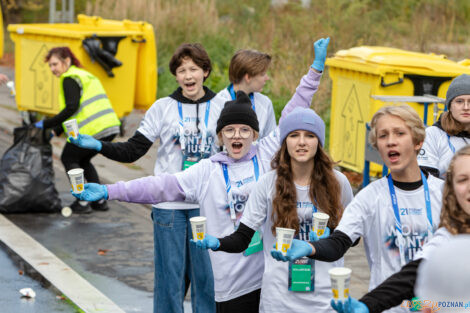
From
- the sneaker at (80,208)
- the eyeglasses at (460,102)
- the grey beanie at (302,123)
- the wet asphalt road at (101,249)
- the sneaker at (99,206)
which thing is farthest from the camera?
the sneaker at (99,206)

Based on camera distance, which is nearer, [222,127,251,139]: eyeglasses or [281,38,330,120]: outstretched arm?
[222,127,251,139]: eyeglasses

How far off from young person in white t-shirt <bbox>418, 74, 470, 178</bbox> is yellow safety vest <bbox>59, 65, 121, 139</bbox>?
477 cm

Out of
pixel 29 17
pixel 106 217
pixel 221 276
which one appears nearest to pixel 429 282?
pixel 221 276

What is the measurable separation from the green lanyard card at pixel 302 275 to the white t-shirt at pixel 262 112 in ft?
6.20

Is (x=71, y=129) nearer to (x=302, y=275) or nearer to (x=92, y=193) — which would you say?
(x=92, y=193)

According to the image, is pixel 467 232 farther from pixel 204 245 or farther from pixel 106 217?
pixel 106 217

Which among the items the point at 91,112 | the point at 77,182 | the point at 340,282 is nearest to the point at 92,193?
the point at 77,182

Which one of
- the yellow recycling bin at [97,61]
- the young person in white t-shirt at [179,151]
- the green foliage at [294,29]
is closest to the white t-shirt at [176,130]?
the young person in white t-shirt at [179,151]

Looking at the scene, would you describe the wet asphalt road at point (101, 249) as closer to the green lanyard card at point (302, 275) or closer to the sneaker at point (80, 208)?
the sneaker at point (80, 208)

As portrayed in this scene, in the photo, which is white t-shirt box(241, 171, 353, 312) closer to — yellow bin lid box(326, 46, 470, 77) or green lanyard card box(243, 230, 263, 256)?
green lanyard card box(243, 230, 263, 256)

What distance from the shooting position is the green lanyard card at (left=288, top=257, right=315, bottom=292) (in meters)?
4.58

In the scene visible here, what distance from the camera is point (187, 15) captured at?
1978cm

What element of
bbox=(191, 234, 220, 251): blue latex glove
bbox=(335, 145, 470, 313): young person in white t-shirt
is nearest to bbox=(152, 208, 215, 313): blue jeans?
bbox=(191, 234, 220, 251): blue latex glove

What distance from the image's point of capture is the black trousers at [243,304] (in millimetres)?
5109
